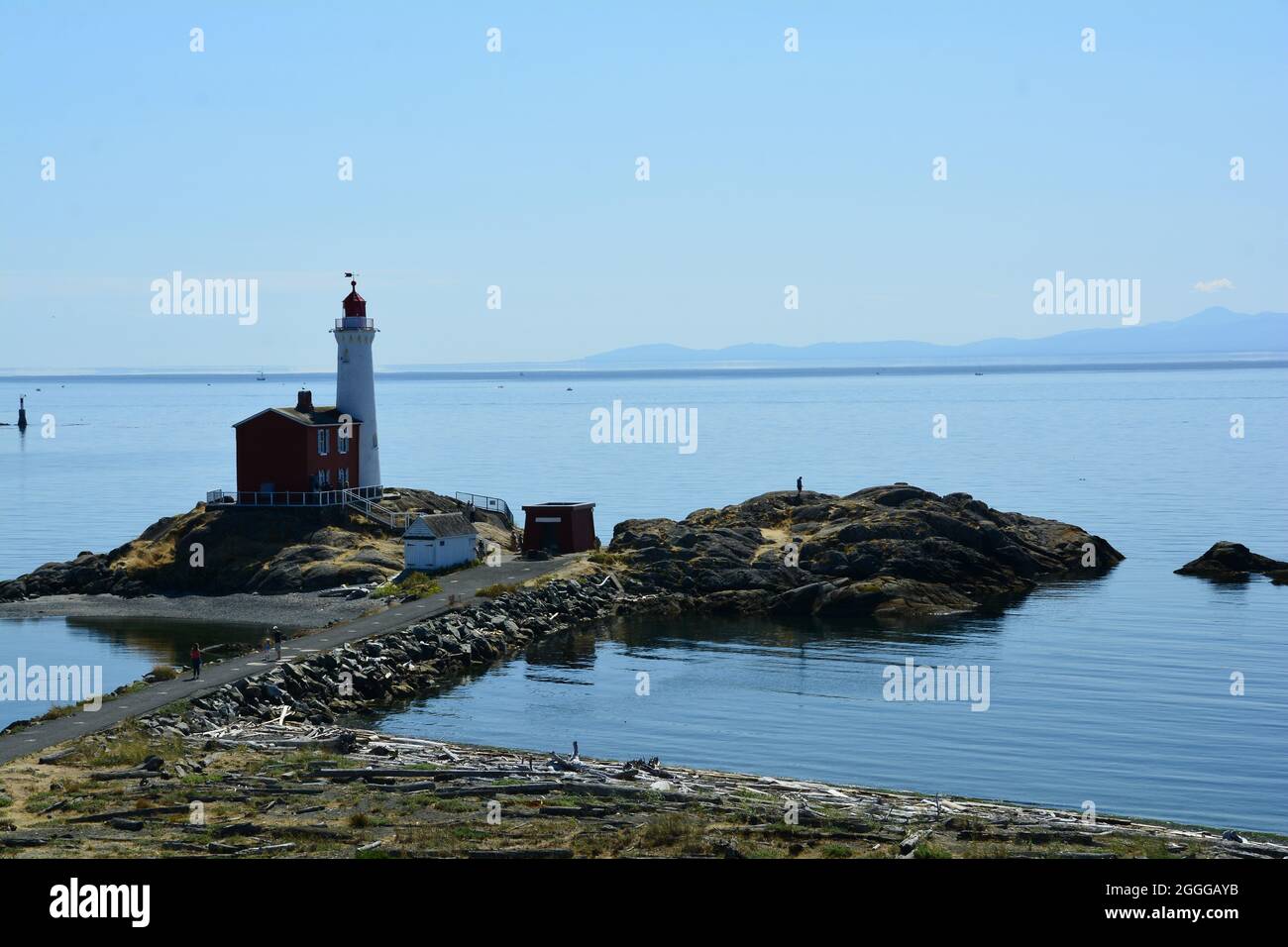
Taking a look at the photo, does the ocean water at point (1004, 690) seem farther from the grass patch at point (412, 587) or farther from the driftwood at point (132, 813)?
the driftwood at point (132, 813)

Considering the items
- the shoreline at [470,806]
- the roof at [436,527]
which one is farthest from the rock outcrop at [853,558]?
the shoreline at [470,806]

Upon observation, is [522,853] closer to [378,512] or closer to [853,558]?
[853,558]

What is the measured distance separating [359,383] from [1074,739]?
44.3m

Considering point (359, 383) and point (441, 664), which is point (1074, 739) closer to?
point (441, 664)

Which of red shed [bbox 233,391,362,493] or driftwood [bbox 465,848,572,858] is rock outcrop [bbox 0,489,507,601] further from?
driftwood [bbox 465,848,572,858]

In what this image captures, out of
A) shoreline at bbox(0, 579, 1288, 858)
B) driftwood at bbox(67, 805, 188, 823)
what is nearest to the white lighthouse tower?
shoreline at bbox(0, 579, 1288, 858)

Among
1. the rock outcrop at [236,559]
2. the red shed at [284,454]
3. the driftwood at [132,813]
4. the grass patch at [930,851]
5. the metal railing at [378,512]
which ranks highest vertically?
the red shed at [284,454]

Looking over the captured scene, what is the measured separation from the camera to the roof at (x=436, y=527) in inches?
2496

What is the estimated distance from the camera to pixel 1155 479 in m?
125

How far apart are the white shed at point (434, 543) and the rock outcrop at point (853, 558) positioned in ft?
25.2

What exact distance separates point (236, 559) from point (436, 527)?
10443mm

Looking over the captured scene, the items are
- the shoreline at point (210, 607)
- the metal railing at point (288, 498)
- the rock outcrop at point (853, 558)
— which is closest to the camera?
the shoreline at point (210, 607)

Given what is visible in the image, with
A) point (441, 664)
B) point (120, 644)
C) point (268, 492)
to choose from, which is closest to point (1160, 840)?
point (441, 664)
